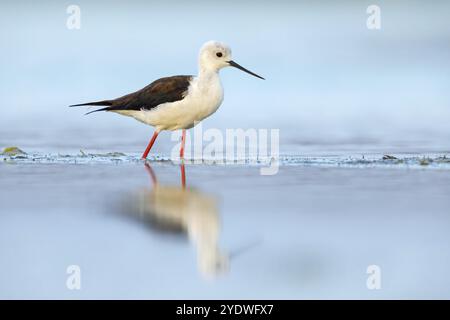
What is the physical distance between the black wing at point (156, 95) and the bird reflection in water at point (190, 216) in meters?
2.65

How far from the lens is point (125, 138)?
12.4m

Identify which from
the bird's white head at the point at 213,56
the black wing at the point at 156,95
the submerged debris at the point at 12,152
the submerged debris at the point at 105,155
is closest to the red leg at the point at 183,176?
the black wing at the point at 156,95

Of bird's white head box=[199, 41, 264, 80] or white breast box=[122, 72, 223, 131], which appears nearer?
white breast box=[122, 72, 223, 131]

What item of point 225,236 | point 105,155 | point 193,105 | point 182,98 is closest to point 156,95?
point 182,98

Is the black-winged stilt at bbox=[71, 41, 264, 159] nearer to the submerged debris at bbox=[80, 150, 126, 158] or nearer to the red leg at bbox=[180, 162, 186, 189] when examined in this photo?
the submerged debris at bbox=[80, 150, 126, 158]

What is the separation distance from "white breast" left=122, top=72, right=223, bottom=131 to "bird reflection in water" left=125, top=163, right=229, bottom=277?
249 centimetres

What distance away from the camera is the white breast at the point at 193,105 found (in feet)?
30.9

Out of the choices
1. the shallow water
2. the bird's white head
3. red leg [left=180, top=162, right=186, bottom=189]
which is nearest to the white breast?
the bird's white head

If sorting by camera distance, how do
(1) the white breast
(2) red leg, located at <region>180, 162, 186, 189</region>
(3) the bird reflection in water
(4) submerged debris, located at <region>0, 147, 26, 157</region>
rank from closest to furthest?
(3) the bird reflection in water → (2) red leg, located at <region>180, 162, 186, 189</region> → (1) the white breast → (4) submerged debris, located at <region>0, 147, 26, 157</region>

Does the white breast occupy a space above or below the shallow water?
above

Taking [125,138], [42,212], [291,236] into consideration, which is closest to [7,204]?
[42,212]

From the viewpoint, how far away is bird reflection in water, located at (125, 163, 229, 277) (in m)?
4.55

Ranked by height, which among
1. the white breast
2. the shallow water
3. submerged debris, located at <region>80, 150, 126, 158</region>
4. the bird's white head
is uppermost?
the bird's white head

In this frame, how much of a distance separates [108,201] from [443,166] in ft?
12.4
